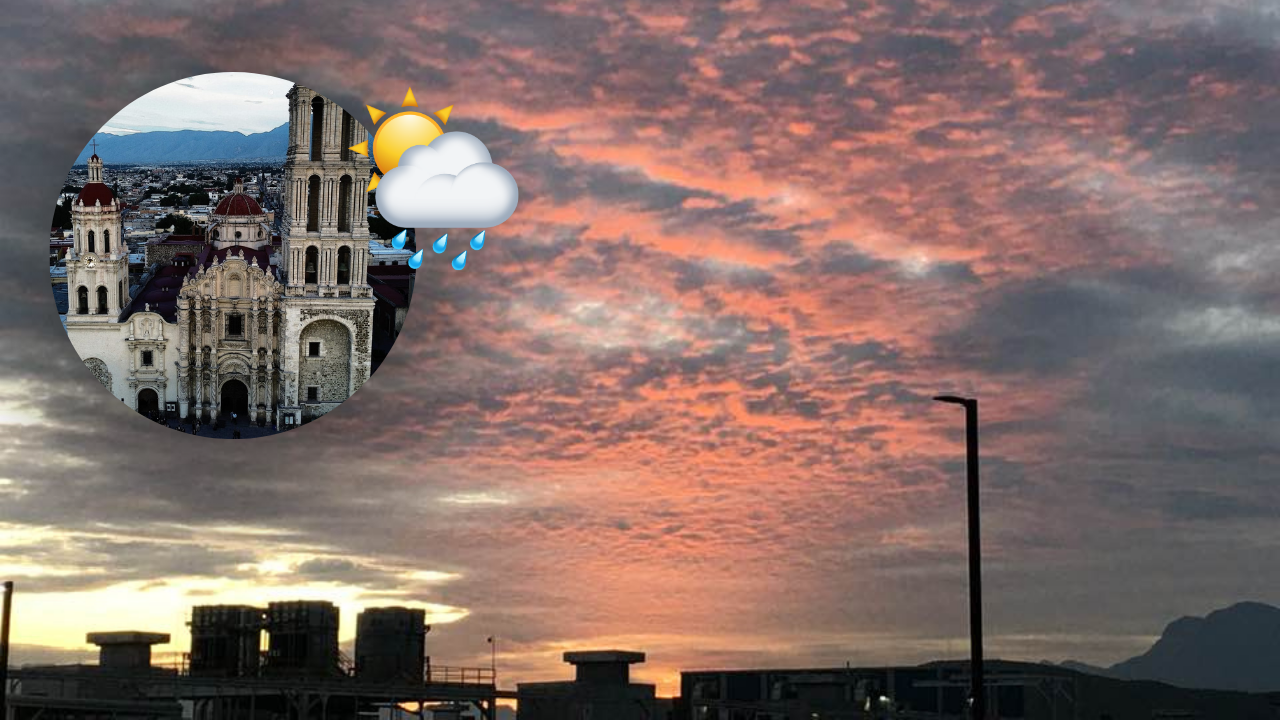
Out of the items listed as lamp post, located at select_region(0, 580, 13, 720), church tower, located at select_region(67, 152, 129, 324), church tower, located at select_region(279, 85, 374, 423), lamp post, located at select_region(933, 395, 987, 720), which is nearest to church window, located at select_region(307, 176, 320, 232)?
church tower, located at select_region(279, 85, 374, 423)

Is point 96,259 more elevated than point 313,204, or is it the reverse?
point 313,204

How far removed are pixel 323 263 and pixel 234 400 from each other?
11561mm

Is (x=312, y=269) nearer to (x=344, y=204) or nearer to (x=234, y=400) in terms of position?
(x=344, y=204)

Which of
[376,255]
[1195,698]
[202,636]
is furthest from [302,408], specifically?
[1195,698]

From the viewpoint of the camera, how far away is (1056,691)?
→ 4067 inches

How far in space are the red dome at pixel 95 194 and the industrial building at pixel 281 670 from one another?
110 feet

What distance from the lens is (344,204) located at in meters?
122

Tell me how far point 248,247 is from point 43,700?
68567 mm

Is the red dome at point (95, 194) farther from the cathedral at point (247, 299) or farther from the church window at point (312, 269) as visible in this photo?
the church window at point (312, 269)

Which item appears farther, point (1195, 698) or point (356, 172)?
point (356, 172)

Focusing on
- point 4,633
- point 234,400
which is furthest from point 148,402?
point 4,633

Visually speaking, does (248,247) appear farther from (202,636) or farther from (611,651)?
(611,651)

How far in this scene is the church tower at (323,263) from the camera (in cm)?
12094

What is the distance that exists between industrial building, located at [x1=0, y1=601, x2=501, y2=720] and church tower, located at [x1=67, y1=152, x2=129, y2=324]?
1184 inches
